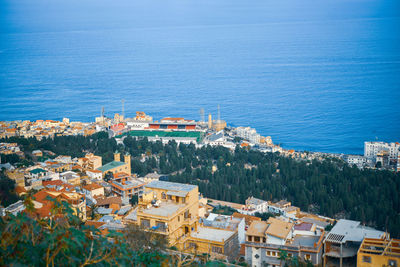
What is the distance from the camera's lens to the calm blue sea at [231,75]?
107 ft

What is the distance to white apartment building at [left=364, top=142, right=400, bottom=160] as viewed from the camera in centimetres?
2308

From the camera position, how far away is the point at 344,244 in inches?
350

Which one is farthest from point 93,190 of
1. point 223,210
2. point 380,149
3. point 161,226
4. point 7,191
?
point 380,149

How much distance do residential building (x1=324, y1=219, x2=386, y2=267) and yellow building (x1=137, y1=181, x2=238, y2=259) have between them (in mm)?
1789

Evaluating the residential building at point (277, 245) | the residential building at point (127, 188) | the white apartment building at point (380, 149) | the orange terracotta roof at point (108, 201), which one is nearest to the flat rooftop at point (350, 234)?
the residential building at point (277, 245)

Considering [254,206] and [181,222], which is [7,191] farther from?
[254,206]

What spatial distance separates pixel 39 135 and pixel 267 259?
56.4ft

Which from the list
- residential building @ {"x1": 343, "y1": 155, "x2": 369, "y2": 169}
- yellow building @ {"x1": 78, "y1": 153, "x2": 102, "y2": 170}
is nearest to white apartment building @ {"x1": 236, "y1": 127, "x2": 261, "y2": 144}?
residential building @ {"x1": 343, "y1": 155, "x2": 369, "y2": 169}

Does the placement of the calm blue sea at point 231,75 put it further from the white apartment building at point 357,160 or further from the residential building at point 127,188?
the residential building at point 127,188

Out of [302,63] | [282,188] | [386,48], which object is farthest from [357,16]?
[282,188]

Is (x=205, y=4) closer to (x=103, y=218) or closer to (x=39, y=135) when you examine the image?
(x=39, y=135)

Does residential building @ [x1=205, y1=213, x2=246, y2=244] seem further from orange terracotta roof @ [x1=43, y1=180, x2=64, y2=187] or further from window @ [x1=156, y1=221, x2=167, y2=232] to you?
orange terracotta roof @ [x1=43, y1=180, x2=64, y2=187]

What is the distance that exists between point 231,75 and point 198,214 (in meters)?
40.1

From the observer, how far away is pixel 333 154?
80.2ft
